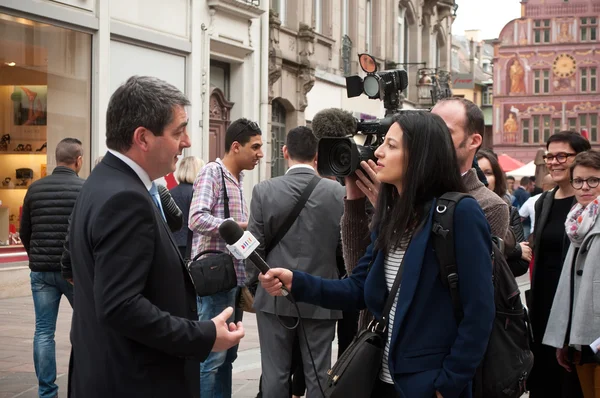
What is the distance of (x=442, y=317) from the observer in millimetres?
3672

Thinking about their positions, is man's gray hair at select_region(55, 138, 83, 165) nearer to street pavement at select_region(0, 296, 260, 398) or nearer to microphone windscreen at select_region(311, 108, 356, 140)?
street pavement at select_region(0, 296, 260, 398)

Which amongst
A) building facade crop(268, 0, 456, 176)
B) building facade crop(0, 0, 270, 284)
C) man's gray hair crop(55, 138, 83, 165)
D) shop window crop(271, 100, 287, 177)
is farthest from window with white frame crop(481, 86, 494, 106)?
man's gray hair crop(55, 138, 83, 165)

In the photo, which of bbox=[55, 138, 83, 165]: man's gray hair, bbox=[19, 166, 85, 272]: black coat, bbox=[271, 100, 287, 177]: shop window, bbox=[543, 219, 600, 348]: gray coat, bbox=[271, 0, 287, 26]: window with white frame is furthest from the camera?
bbox=[271, 100, 287, 177]: shop window

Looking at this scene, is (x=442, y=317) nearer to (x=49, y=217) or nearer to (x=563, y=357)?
(x=563, y=357)

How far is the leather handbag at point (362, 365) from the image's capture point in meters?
3.75

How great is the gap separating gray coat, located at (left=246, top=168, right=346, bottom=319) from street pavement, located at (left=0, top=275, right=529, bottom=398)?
1.78 metres

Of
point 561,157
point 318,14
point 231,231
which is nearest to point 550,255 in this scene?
point 561,157

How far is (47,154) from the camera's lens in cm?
1413

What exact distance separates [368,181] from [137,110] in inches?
55.4

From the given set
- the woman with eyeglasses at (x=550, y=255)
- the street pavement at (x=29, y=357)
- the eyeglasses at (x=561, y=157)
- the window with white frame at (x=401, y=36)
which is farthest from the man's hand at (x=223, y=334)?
the window with white frame at (x=401, y=36)

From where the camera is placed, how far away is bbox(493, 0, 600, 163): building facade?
69.1 metres

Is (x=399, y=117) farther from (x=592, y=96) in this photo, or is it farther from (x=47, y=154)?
(x=592, y=96)

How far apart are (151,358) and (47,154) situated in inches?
448

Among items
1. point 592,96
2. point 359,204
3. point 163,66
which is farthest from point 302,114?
point 592,96
